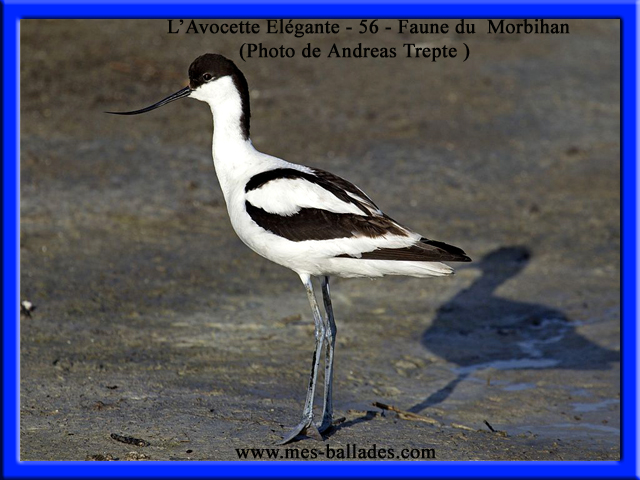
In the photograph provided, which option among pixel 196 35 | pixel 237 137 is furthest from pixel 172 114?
pixel 237 137

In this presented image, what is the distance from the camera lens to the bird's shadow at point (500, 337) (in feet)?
20.1

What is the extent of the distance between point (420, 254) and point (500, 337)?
88.9 inches

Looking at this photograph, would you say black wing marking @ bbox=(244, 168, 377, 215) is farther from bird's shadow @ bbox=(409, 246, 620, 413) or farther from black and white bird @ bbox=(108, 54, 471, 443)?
bird's shadow @ bbox=(409, 246, 620, 413)

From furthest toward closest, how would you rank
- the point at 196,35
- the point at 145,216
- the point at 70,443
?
the point at 196,35 < the point at 145,216 < the point at 70,443

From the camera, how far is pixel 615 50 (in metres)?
12.6

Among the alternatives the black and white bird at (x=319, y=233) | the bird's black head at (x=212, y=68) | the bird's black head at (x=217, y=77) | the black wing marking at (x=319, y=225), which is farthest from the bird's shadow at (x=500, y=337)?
the bird's black head at (x=212, y=68)

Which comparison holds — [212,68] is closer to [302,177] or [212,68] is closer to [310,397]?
[302,177]

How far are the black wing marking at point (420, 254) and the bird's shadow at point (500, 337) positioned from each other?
4.27ft

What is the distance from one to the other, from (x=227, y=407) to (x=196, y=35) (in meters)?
8.35

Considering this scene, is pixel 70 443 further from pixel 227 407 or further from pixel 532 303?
pixel 532 303

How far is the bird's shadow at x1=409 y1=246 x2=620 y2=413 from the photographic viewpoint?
614 cm

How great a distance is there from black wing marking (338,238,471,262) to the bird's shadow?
130cm

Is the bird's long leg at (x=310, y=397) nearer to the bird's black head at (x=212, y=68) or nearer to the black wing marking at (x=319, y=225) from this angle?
the black wing marking at (x=319, y=225)

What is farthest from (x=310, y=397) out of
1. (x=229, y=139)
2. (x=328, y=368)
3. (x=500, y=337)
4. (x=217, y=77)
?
(x=500, y=337)
